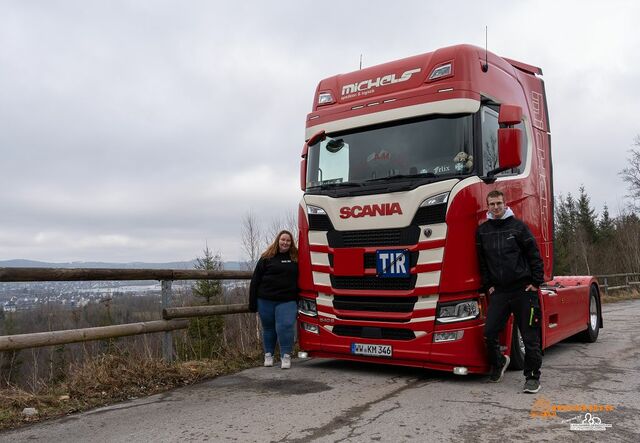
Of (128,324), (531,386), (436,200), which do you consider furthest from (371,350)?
(128,324)

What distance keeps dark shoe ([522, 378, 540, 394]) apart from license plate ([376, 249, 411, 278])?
1575 millimetres

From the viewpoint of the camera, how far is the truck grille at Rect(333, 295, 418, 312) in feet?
18.7

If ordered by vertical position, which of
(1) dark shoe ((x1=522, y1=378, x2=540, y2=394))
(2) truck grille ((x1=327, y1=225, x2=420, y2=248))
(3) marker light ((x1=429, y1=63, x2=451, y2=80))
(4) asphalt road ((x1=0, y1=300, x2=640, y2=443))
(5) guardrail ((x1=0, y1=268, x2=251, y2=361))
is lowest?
(4) asphalt road ((x1=0, y1=300, x2=640, y2=443))

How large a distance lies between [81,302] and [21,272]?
46.5 inches

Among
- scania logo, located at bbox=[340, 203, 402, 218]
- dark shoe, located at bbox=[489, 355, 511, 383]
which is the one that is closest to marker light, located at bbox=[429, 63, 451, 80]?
scania logo, located at bbox=[340, 203, 402, 218]

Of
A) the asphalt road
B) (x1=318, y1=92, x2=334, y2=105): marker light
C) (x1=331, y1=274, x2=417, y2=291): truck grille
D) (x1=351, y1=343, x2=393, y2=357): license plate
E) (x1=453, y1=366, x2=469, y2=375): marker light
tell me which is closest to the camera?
the asphalt road

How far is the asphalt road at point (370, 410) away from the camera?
3.89 meters

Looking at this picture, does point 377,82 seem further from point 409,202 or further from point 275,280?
point 275,280

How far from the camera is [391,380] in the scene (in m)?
5.80

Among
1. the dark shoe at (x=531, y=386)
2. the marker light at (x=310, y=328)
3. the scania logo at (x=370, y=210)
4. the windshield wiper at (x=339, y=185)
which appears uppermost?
the windshield wiper at (x=339, y=185)

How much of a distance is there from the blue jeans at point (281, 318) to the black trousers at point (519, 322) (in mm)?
2506

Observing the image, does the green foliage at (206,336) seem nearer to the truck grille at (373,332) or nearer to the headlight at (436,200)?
the truck grille at (373,332)

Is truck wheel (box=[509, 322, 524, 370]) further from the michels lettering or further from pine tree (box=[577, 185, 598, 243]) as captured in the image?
pine tree (box=[577, 185, 598, 243])

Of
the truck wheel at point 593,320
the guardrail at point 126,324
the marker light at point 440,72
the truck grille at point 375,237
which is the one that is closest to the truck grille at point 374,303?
the truck grille at point 375,237
